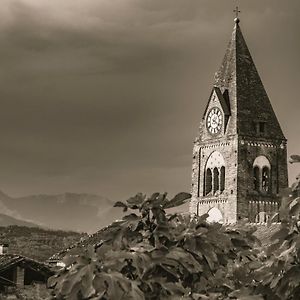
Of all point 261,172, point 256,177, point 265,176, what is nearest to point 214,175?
point 256,177

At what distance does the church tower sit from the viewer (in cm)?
7681

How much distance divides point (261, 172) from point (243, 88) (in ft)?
23.6

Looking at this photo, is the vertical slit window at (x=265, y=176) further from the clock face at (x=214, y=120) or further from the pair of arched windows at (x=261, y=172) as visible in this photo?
the clock face at (x=214, y=120)

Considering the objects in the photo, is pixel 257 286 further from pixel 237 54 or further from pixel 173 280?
pixel 237 54

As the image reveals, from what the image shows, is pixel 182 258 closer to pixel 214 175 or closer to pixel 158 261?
pixel 158 261

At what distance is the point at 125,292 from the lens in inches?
310

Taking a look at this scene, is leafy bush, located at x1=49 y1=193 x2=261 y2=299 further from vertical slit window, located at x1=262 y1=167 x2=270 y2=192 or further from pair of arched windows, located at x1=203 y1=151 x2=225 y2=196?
pair of arched windows, located at x1=203 y1=151 x2=225 y2=196

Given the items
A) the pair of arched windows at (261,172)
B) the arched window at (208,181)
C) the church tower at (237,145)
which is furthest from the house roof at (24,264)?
the arched window at (208,181)

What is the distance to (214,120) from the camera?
262ft

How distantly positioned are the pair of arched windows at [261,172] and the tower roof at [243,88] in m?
2.24

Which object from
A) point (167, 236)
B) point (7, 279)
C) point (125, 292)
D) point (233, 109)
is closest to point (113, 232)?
point (167, 236)

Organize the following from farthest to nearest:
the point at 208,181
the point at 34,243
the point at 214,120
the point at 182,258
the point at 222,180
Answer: the point at 214,120 < the point at 208,181 < the point at 222,180 < the point at 34,243 < the point at 182,258

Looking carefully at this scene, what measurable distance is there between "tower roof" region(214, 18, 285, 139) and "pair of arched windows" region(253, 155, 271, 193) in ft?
7.35

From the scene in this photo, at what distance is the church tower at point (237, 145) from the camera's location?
7681 centimetres
